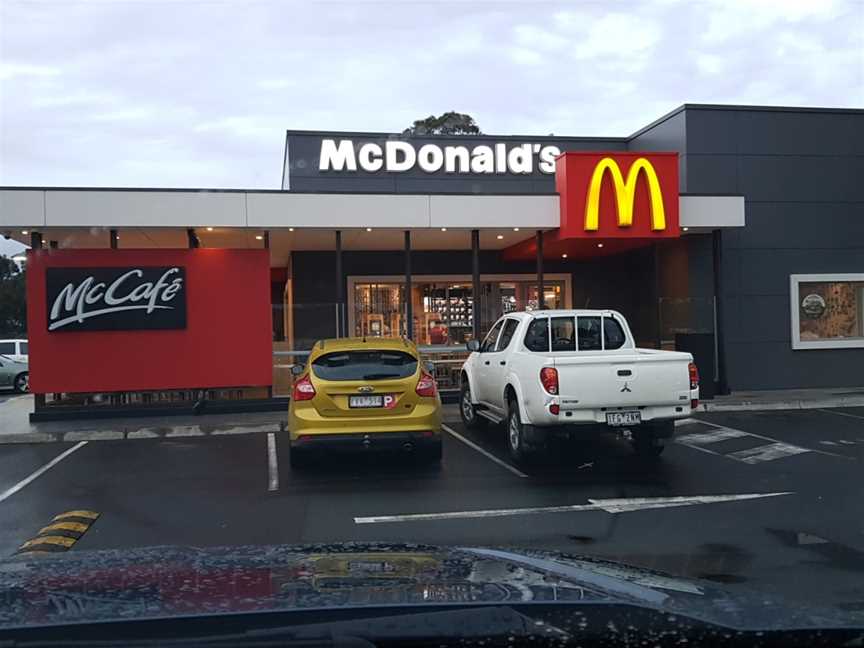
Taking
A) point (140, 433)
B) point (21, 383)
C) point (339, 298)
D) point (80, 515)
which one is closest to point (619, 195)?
point (339, 298)

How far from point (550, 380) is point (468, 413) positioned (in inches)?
166

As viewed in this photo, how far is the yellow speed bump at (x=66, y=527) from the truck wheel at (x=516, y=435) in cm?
507

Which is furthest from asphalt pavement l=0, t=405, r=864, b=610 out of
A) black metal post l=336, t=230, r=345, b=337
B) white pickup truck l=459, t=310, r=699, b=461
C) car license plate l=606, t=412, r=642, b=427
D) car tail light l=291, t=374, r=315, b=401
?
black metal post l=336, t=230, r=345, b=337

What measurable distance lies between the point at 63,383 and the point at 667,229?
11818 millimetres

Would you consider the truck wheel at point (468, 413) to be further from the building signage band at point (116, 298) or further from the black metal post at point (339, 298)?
the building signage band at point (116, 298)

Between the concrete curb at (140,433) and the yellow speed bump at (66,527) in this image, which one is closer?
the yellow speed bump at (66,527)

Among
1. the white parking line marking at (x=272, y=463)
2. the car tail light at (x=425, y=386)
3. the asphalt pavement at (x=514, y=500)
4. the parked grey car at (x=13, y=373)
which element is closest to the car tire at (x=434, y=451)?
the asphalt pavement at (x=514, y=500)

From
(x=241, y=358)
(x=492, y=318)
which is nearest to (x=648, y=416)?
(x=241, y=358)

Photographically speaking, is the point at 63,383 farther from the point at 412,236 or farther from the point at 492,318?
the point at 492,318

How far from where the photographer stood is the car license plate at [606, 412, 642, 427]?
9.45 meters

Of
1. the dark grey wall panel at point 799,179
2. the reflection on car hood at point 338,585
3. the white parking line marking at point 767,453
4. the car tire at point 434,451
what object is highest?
the dark grey wall panel at point 799,179

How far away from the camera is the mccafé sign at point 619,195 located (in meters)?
15.2

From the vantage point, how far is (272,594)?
2590mm

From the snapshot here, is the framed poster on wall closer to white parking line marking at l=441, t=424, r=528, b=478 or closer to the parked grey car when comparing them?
white parking line marking at l=441, t=424, r=528, b=478
